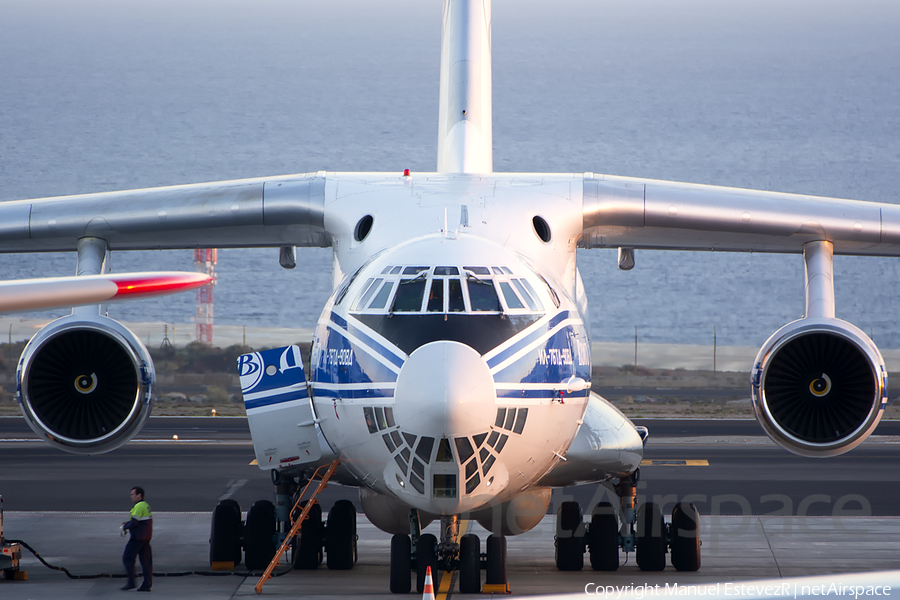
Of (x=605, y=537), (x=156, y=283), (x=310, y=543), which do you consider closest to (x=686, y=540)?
(x=605, y=537)

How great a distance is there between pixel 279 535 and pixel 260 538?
0.19m

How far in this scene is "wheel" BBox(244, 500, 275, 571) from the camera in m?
10.7

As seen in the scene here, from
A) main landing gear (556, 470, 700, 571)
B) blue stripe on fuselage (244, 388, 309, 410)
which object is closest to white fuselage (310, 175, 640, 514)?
blue stripe on fuselage (244, 388, 309, 410)

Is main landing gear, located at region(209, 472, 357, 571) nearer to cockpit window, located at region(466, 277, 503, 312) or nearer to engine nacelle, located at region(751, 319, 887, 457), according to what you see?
cockpit window, located at region(466, 277, 503, 312)

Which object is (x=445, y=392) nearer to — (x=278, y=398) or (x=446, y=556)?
(x=446, y=556)

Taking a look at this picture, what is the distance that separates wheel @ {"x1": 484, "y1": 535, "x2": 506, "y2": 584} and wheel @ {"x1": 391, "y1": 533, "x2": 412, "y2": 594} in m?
0.71

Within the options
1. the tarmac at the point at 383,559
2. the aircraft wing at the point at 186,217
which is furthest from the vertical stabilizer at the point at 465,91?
the tarmac at the point at 383,559

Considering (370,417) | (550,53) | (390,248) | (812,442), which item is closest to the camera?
(370,417)

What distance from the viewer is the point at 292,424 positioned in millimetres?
9570

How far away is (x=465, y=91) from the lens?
12328 millimetres

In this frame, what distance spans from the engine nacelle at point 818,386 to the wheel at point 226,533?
207 inches

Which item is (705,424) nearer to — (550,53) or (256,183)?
(256,183)

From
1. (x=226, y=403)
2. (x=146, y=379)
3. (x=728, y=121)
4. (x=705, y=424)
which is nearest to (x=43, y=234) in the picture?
(x=146, y=379)

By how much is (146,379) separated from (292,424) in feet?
6.02
